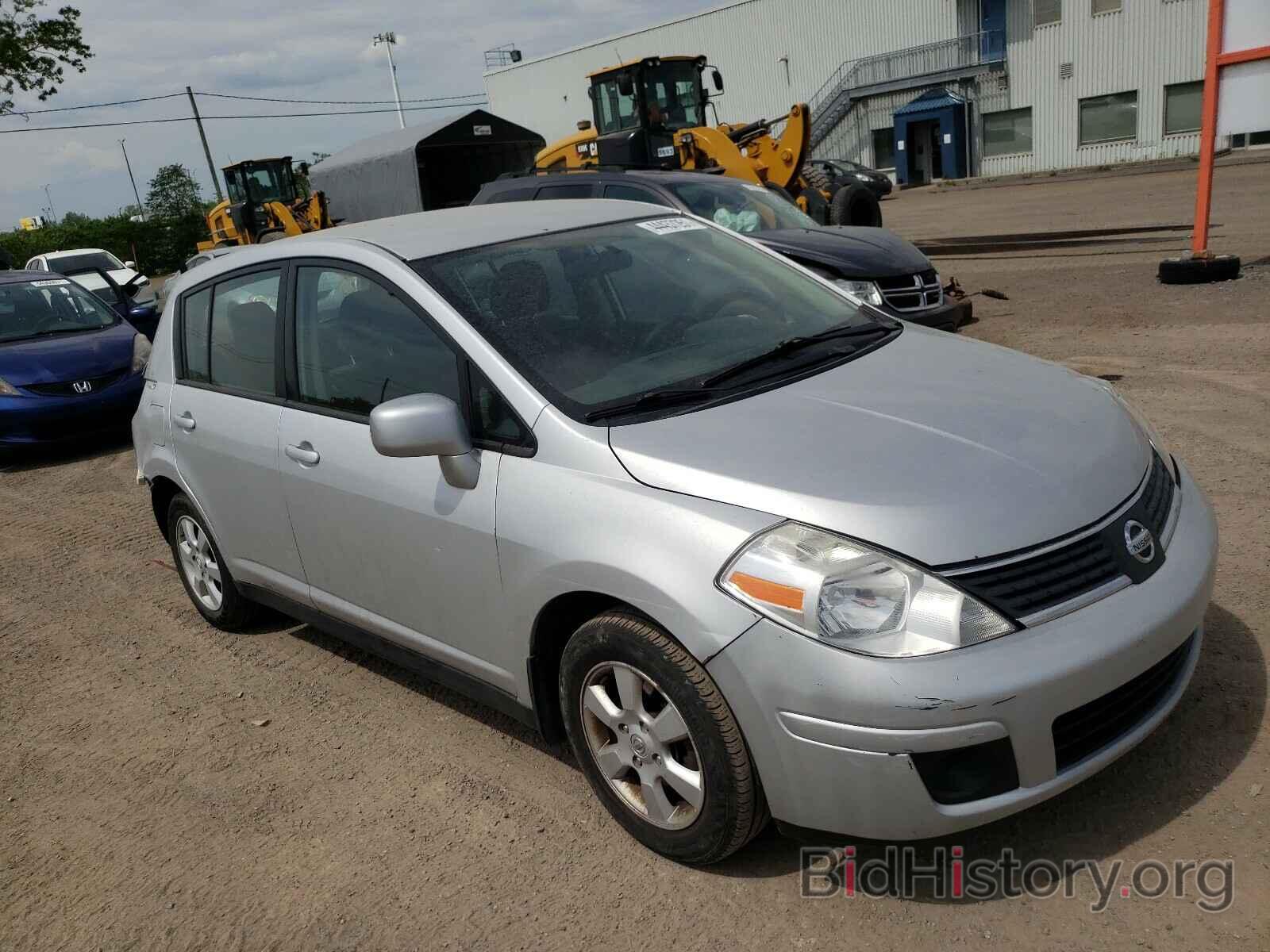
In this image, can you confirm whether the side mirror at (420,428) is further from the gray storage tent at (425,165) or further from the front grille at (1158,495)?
the gray storage tent at (425,165)

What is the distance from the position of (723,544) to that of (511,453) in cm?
79

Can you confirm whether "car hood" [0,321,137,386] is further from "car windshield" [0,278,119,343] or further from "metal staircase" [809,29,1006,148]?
"metal staircase" [809,29,1006,148]

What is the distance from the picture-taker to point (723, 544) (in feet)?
8.20

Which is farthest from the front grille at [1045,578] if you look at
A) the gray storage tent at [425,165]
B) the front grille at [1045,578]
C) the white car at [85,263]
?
the white car at [85,263]

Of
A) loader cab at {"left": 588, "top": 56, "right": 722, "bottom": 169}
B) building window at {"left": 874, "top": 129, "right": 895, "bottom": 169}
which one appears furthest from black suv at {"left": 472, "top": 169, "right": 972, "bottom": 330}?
building window at {"left": 874, "top": 129, "right": 895, "bottom": 169}

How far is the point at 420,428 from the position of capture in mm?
2922

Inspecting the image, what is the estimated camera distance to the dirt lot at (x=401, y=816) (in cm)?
262

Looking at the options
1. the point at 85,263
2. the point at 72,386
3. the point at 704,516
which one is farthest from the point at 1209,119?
the point at 85,263

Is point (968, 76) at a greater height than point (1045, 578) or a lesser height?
greater

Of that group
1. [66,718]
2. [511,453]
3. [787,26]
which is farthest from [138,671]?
[787,26]

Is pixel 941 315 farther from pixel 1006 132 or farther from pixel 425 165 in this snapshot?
pixel 1006 132

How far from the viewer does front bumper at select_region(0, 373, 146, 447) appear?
872 centimetres

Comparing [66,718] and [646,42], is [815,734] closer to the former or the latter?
[66,718]

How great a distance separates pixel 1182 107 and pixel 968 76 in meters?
7.39
